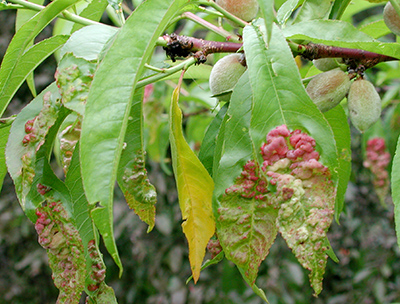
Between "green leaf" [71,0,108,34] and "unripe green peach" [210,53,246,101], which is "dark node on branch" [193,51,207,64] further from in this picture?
"green leaf" [71,0,108,34]

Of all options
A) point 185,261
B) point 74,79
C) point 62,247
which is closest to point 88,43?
point 74,79

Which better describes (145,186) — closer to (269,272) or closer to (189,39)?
(189,39)

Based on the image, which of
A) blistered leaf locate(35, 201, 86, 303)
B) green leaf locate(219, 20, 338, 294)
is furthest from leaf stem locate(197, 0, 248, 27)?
blistered leaf locate(35, 201, 86, 303)

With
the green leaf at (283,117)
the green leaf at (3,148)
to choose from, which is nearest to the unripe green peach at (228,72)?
the green leaf at (283,117)

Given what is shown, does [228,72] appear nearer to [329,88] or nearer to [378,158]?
[329,88]

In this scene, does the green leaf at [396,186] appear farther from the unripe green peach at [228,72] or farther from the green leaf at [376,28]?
the green leaf at [376,28]

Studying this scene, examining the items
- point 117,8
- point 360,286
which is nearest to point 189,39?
point 117,8
